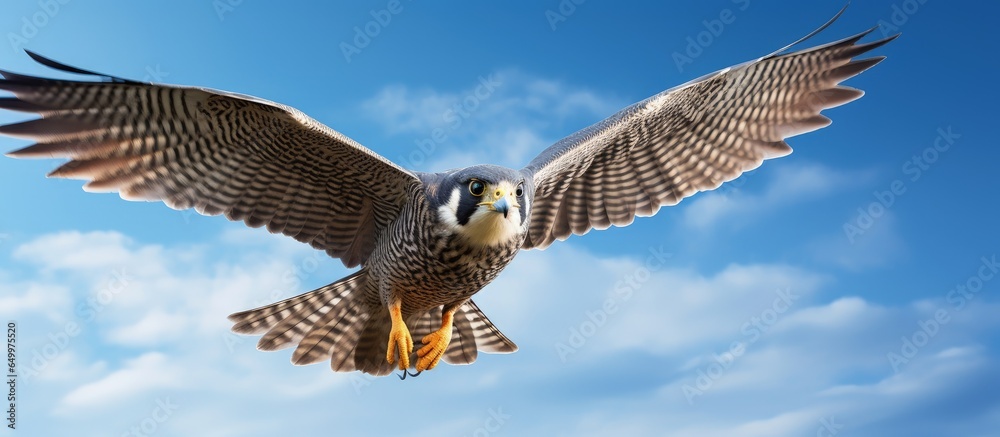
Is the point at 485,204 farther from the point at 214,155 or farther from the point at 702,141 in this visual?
the point at 702,141

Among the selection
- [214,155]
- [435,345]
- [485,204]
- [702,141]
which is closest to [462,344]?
[435,345]

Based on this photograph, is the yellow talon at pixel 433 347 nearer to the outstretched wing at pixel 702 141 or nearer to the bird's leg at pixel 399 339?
the bird's leg at pixel 399 339

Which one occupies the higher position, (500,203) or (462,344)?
(462,344)

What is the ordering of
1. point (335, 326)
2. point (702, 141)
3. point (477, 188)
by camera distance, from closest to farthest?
1. point (477, 188)
2. point (335, 326)
3. point (702, 141)

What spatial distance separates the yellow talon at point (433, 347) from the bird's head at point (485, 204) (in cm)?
135

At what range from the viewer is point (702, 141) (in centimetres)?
811

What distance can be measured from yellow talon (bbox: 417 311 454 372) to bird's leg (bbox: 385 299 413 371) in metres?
0.36

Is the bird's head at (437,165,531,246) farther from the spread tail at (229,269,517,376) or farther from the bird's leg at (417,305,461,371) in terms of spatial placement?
the spread tail at (229,269,517,376)

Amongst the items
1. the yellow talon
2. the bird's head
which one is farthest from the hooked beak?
the yellow talon

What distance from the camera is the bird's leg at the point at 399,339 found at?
6480mm

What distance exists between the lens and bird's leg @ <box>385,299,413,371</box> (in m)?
6.48

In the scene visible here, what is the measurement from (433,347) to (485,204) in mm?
1770

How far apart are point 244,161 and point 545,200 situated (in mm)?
2519

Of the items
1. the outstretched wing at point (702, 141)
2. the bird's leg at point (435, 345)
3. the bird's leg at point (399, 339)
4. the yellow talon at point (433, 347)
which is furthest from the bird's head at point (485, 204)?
the outstretched wing at point (702, 141)
